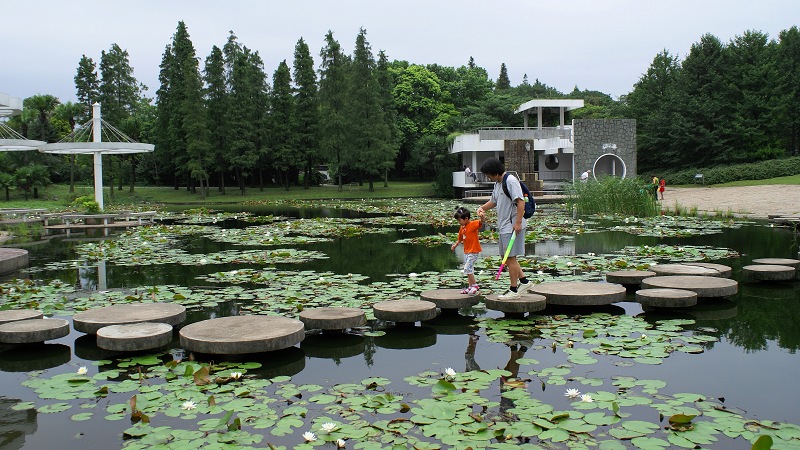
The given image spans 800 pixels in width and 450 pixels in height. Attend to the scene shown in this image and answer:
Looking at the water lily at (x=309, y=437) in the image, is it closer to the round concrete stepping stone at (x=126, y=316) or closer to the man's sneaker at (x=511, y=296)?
the round concrete stepping stone at (x=126, y=316)

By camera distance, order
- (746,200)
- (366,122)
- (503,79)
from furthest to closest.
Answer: (503,79), (366,122), (746,200)

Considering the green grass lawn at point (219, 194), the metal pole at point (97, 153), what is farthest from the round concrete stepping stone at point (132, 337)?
the green grass lawn at point (219, 194)

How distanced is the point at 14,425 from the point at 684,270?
8303mm

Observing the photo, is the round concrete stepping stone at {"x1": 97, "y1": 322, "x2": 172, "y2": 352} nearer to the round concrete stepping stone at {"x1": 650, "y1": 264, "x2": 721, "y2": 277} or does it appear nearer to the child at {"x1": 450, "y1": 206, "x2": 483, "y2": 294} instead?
the child at {"x1": 450, "y1": 206, "x2": 483, "y2": 294}

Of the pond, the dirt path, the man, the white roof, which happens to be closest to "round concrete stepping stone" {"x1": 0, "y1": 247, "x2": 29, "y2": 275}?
the pond

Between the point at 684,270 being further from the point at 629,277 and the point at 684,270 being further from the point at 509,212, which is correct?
the point at 509,212

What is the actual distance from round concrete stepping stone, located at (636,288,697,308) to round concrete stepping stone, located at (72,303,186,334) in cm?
535

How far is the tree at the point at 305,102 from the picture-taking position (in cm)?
4625

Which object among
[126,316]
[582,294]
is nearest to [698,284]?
[582,294]

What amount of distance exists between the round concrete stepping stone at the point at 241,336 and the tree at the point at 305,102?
4084cm

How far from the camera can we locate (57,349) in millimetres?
6203

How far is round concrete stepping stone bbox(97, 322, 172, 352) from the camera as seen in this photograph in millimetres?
5637

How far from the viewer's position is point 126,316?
21.7 feet

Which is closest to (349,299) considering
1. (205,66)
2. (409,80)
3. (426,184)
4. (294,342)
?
(294,342)
